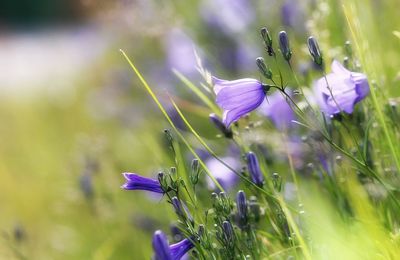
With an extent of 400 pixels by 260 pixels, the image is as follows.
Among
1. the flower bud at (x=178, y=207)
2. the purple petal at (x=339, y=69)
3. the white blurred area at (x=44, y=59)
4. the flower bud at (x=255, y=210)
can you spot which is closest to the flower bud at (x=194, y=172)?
the flower bud at (x=178, y=207)

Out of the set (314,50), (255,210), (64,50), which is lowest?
(255,210)

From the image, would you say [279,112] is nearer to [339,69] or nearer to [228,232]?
[339,69]

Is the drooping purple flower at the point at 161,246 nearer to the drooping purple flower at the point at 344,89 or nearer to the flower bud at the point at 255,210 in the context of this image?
the flower bud at the point at 255,210

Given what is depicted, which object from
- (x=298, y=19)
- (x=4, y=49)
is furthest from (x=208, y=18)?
(x=4, y=49)

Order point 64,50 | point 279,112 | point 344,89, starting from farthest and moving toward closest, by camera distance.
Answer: point 64,50, point 279,112, point 344,89

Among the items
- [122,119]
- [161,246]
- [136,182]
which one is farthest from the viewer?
[122,119]

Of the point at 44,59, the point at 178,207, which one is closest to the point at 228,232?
the point at 178,207
